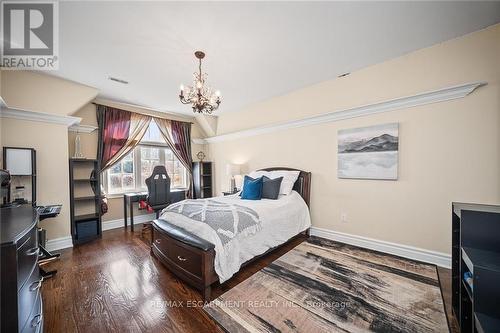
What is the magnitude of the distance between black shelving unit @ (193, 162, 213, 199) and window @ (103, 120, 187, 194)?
21.0 inches

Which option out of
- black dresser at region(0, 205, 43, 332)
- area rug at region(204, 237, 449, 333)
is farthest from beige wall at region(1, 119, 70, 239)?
area rug at region(204, 237, 449, 333)

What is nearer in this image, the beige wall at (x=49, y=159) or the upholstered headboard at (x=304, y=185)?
the beige wall at (x=49, y=159)

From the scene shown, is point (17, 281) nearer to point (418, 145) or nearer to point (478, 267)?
point (478, 267)

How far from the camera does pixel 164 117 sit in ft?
14.9

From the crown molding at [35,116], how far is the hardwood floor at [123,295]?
1985 mm

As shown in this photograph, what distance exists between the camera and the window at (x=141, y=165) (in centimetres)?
400

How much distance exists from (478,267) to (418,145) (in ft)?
6.04

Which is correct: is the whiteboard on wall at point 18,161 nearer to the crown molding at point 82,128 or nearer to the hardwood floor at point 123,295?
the crown molding at point 82,128

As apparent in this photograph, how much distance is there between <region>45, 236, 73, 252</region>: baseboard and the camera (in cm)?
281

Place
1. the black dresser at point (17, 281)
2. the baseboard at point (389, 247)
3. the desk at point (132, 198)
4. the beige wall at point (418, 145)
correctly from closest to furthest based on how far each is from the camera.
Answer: the black dresser at point (17, 281), the beige wall at point (418, 145), the baseboard at point (389, 247), the desk at point (132, 198)

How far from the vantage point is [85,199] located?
134 inches

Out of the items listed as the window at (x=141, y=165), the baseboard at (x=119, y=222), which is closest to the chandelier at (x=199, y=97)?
the window at (x=141, y=165)

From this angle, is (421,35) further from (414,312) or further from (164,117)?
(164,117)

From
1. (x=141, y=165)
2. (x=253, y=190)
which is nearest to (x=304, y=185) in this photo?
(x=253, y=190)
